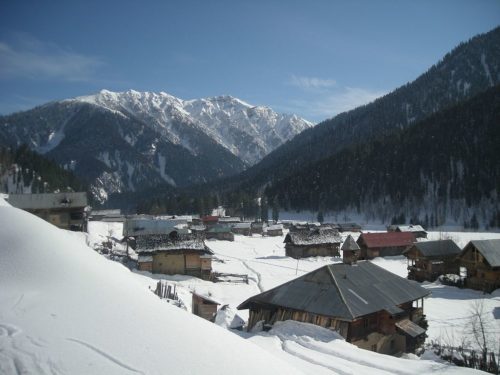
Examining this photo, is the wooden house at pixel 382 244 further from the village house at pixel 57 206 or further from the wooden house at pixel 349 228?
the village house at pixel 57 206

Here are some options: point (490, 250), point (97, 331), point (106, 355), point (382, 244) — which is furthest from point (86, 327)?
point (382, 244)

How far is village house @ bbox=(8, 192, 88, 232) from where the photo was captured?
6066 cm

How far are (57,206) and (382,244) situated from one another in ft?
177

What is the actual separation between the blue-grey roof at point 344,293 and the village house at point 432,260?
23315mm

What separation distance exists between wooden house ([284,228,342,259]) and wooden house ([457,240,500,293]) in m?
26.5

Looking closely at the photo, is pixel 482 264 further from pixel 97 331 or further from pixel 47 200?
pixel 47 200

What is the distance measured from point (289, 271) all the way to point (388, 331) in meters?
27.5

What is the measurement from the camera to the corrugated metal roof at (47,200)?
60.5 m

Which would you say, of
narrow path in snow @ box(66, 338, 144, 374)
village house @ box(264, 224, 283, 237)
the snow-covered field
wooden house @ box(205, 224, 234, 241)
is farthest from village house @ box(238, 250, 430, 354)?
village house @ box(264, 224, 283, 237)

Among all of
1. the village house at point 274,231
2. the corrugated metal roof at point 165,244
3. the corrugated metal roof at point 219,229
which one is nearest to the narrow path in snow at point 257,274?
the corrugated metal roof at point 165,244

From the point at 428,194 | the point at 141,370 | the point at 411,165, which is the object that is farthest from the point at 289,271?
the point at 411,165

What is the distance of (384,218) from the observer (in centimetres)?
13225

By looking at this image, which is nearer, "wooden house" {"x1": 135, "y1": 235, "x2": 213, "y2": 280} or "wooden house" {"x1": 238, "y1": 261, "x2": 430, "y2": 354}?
"wooden house" {"x1": 238, "y1": 261, "x2": 430, "y2": 354}

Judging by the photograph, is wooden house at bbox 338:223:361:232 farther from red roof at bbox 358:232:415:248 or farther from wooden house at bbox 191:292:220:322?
wooden house at bbox 191:292:220:322
